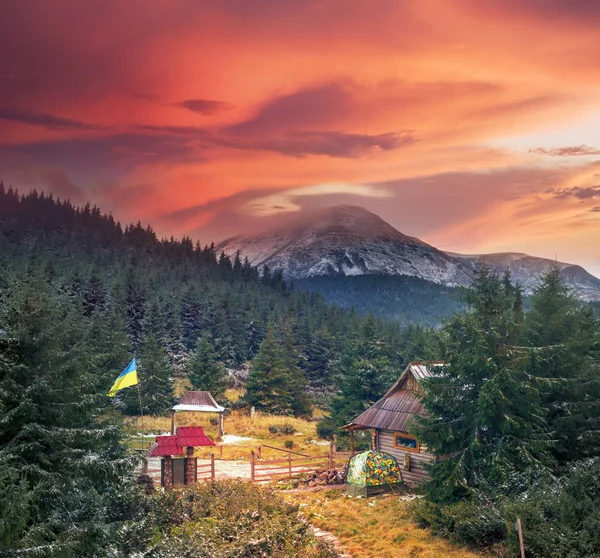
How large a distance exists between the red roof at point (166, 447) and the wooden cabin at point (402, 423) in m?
9.93

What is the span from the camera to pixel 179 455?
25.9 meters

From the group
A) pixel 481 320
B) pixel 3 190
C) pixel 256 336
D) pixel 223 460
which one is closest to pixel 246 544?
pixel 481 320

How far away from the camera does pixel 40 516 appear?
41.0 feet

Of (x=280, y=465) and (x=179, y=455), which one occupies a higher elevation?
(x=179, y=455)

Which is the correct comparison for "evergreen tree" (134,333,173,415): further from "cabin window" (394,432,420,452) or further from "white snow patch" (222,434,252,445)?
"cabin window" (394,432,420,452)

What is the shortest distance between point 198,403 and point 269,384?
47.3ft

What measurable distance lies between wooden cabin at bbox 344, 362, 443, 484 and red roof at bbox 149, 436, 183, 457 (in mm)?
9925

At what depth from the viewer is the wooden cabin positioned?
→ 27.7 m

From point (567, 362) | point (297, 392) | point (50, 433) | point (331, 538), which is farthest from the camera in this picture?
point (297, 392)

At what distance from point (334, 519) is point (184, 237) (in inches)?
6382

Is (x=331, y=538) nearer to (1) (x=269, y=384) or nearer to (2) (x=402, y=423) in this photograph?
(2) (x=402, y=423)

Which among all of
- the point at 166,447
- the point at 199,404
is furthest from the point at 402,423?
the point at 199,404

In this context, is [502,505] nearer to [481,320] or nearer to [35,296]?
[481,320]

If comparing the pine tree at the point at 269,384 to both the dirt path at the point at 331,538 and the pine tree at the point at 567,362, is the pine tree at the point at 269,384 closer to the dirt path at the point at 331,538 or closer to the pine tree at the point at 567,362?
the dirt path at the point at 331,538
